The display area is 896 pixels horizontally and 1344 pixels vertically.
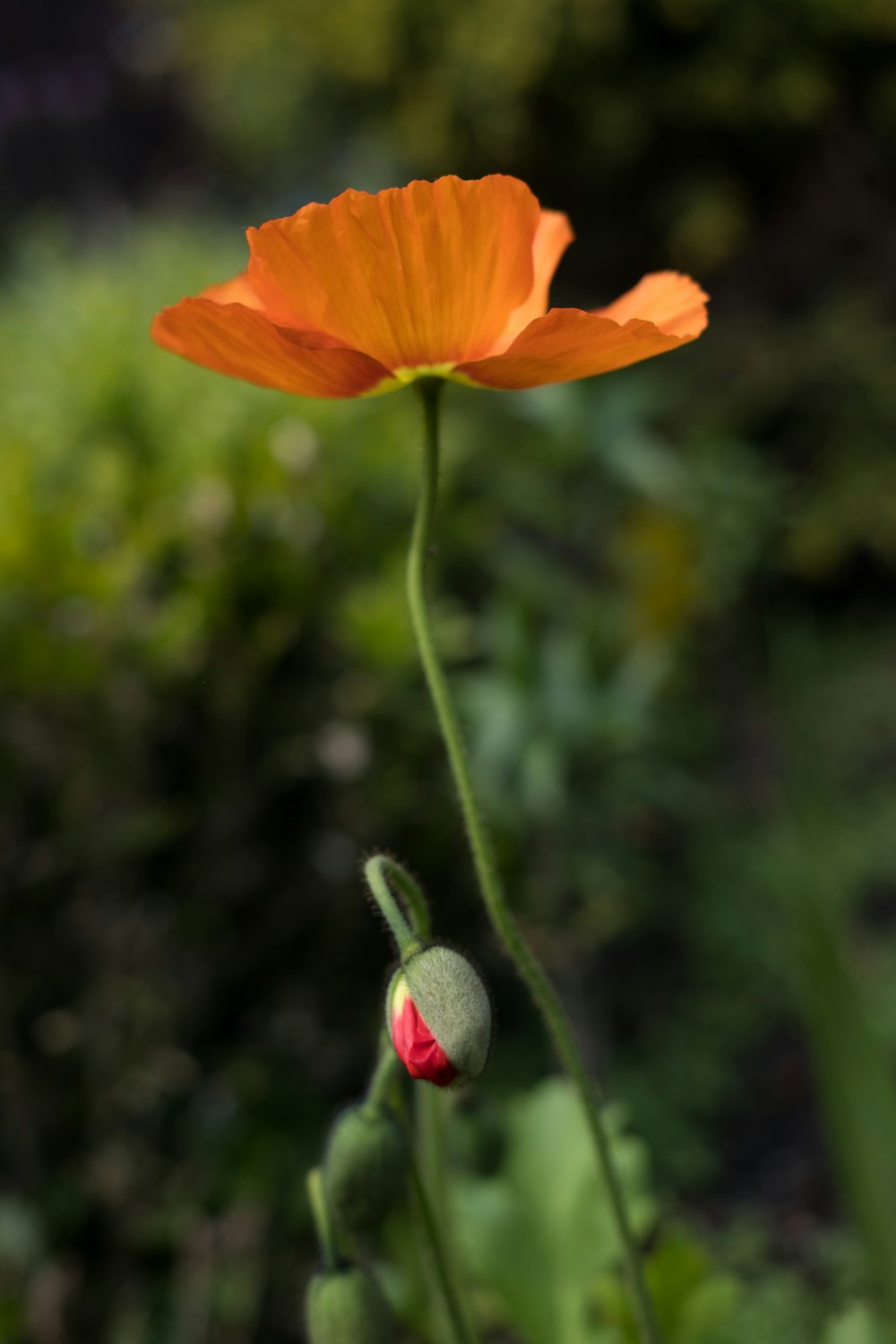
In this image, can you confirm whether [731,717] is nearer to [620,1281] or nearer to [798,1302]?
[798,1302]

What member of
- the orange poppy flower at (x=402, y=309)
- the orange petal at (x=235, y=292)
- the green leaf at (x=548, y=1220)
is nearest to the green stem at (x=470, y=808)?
the orange poppy flower at (x=402, y=309)

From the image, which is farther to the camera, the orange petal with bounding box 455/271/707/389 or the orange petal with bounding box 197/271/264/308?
the orange petal with bounding box 197/271/264/308

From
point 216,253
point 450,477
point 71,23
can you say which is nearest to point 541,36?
point 216,253

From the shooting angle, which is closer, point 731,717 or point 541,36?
point 541,36

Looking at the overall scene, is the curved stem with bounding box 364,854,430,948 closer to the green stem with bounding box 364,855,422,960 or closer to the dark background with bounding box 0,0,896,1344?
the green stem with bounding box 364,855,422,960

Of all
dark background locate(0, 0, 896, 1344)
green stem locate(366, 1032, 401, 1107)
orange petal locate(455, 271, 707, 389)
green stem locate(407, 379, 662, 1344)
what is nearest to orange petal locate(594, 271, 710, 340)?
orange petal locate(455, 271, 707, 389)

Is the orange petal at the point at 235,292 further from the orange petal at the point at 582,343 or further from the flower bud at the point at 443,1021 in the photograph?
the flower bud at the point at 443,1021

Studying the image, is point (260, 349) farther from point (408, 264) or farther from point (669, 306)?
point (669, 306)
